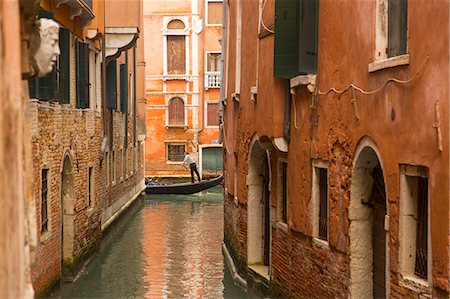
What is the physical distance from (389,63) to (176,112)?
90.7 ft

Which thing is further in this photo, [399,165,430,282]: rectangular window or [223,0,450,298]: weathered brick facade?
[399,165,430,282]: rectangular window

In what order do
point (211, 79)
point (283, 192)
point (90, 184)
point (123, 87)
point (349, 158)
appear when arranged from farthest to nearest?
point (211, 79) < point (123, 87) < point (90, 184) < point (283, 192) < point (349, 158)

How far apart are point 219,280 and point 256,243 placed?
1.01 m

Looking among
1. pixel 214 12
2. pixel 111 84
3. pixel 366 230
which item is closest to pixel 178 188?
pixel 214 12

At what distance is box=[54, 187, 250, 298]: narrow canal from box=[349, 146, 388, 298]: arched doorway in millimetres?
4270

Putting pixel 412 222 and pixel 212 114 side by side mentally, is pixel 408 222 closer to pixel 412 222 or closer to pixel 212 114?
pixel 412 222

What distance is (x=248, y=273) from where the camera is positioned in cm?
1252

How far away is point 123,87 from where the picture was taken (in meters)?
21.0

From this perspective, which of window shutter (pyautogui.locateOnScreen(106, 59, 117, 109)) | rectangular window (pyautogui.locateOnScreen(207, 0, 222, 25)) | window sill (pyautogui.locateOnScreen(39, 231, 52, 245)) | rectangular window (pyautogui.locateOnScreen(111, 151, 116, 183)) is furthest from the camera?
rectangular window (pyautogui.locateOnScreen(207, 0, 222, 25))

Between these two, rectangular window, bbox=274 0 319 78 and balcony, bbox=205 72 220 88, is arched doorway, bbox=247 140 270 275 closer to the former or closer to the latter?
rectangular window, bbox=274 0 319 78

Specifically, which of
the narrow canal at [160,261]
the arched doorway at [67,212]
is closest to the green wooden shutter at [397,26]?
the narrow canal at [160,261]

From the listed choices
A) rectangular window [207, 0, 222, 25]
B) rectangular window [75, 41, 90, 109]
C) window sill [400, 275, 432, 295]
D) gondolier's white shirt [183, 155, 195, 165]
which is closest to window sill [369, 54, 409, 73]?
window sill [400, 275, 432, 295]

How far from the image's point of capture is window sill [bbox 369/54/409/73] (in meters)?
6.42

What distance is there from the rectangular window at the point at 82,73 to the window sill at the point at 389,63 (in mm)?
7032
